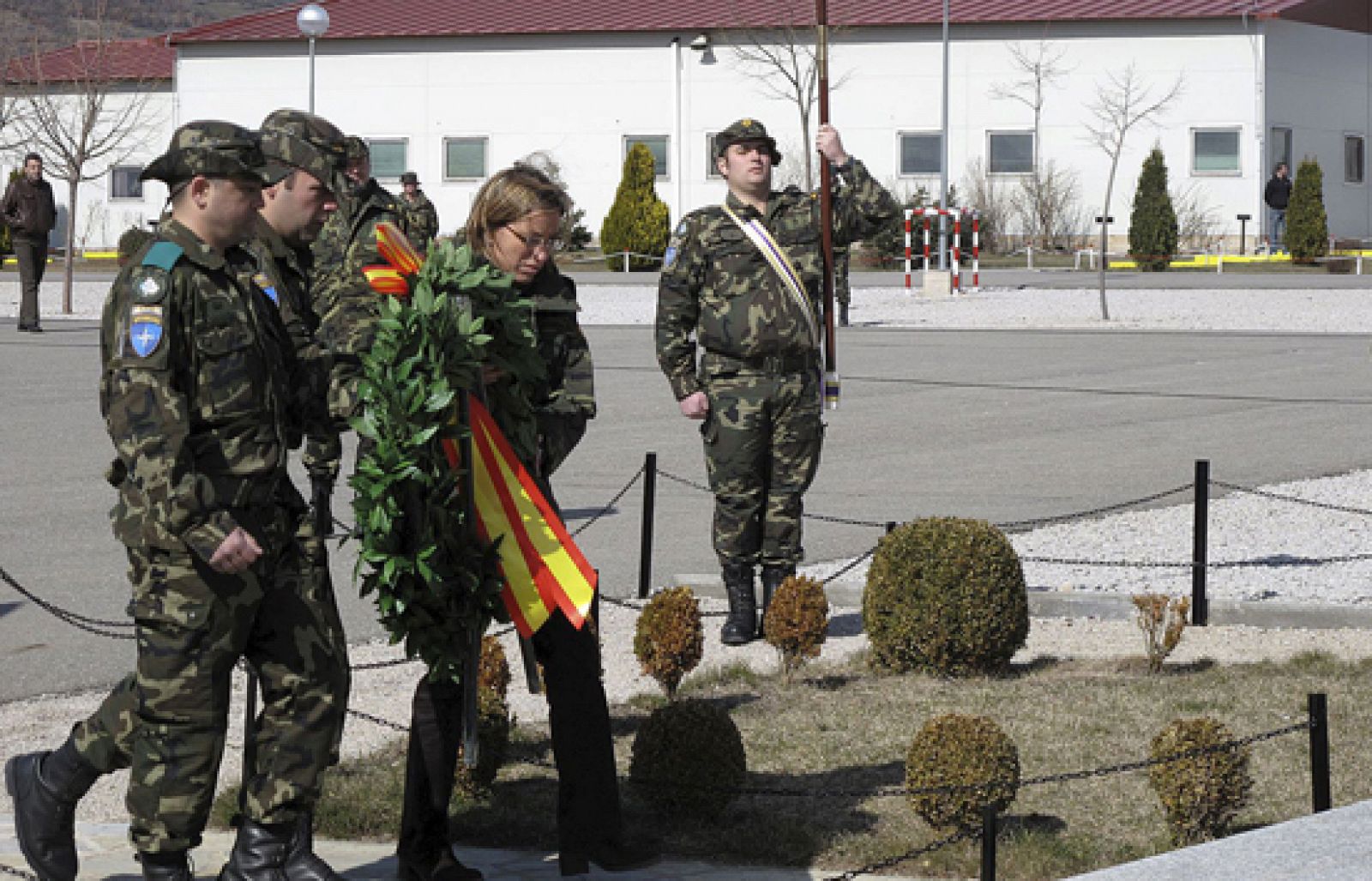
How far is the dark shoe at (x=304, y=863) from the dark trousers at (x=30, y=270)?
74.2ft

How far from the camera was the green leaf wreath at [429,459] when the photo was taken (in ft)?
16.8

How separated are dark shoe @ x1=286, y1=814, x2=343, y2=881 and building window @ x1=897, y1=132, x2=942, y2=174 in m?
49.6

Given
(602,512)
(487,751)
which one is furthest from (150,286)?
(602,512)

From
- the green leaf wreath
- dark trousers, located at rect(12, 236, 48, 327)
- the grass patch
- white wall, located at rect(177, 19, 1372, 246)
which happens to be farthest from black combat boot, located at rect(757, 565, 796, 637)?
white wall, located at rect(177, 19, 1372, 246)

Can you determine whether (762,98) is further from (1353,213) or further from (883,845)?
(883,845)

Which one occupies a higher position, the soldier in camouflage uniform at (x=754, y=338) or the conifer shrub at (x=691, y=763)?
the soldier in camouflage uniform at (x=754, y=338)

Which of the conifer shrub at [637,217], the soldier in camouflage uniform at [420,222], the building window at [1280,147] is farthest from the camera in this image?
the building window at [1280,147]

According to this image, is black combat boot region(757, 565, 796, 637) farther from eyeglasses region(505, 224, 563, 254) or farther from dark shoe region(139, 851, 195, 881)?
dark shoe region(139, 851, 195, 881)

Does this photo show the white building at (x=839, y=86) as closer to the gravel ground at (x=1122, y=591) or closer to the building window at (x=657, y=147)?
the building window at (x=657, y=147)

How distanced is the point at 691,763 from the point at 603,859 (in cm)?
59

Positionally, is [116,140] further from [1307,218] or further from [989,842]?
[989,842]

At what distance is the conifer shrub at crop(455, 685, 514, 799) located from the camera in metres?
6.52

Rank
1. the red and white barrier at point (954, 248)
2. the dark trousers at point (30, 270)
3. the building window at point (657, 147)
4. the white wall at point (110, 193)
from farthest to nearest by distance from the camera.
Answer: the white wall at point (110, 193) → the building window at point (657, 147) → the red and white barrier at point (954, 248) → the dark trousers at point (30, 270)

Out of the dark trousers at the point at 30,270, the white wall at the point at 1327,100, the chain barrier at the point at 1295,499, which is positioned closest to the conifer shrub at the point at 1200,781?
the chain barrier at the point at 1295,499
